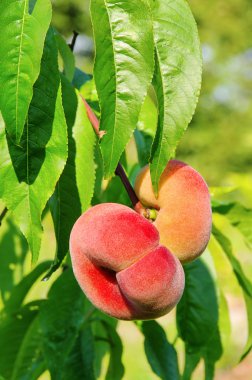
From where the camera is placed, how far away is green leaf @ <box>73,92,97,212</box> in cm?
77

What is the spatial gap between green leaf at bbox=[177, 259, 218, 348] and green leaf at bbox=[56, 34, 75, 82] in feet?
1.09

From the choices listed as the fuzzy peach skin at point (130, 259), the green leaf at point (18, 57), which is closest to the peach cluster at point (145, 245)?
the fuzzy peach skin at point (130, 259)

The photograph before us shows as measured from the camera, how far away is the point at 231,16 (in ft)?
26.1

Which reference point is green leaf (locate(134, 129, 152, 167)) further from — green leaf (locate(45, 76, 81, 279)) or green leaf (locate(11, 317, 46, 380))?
green leaf (locate(11, 317, 46, 380))

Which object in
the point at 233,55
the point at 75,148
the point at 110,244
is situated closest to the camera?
the point at 110,244

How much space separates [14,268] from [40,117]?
26.2 inches

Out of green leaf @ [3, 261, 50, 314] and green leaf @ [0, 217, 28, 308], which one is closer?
green leaf @ [3, 261, 50, 314]

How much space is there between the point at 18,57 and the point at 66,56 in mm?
305

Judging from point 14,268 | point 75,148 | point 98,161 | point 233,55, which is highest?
point 75,148

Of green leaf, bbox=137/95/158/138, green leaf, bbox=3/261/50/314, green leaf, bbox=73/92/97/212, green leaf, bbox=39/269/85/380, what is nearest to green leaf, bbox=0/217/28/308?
green leaf, bbox=3/261/50/314

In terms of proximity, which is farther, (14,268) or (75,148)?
(14,268)

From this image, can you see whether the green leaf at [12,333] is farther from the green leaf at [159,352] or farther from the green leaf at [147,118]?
the green leaf at [147,118]

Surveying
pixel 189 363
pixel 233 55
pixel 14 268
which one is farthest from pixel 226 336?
pixel 233 55

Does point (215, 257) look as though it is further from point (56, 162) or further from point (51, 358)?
point (56, 162)
